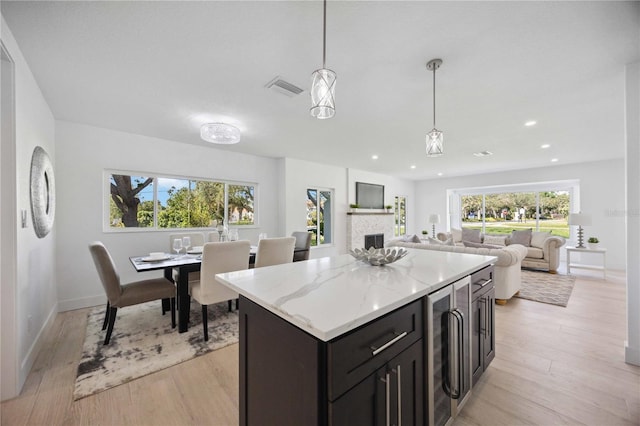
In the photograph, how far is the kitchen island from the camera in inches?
32.9

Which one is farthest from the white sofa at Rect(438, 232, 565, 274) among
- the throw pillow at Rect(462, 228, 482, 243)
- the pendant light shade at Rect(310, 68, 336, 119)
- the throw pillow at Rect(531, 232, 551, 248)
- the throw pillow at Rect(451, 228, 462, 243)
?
the pendant light shade at Rect(310, 68, 336, 119)

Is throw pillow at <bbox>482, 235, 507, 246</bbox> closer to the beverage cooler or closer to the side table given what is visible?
the side table

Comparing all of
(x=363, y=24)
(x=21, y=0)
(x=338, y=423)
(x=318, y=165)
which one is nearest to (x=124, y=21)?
(x=21, y=0)

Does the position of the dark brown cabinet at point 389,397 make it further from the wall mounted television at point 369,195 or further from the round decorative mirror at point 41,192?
the wall mounted television at point 369,195

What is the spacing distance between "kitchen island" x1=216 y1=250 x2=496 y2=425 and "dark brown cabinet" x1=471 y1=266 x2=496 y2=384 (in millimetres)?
450

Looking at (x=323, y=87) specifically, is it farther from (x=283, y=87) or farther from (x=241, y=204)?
(x=241, y=204)

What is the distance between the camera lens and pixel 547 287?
4258mm

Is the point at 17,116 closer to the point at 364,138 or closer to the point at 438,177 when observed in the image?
the point at 364,138

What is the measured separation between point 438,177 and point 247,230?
634 cm

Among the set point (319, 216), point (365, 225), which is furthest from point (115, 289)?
point (365, 225)

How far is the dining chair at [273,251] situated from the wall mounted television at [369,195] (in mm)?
4027

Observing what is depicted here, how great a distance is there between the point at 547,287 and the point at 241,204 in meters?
5.58

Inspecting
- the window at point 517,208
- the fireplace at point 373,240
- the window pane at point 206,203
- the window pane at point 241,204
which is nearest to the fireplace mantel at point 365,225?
the fireplace at point 373,240

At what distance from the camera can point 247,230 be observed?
5086mm
